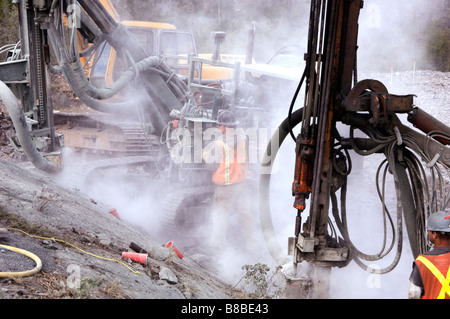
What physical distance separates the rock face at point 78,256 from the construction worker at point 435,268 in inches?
69.4

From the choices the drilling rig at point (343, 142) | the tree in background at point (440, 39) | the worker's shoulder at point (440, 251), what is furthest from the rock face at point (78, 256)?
the tree in background at point (440, 39)

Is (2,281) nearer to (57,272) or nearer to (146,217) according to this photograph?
(57,272)

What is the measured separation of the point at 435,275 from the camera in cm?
264

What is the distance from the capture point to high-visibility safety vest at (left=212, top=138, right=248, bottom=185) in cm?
687

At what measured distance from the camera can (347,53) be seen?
12.2ft

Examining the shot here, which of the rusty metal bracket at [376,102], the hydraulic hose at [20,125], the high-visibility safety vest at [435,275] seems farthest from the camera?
the hydraulic hose at [20,125]

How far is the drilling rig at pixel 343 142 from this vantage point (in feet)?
11.7

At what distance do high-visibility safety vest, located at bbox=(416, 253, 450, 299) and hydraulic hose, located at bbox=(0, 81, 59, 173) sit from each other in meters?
4.01

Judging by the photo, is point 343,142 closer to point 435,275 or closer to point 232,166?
point 435,275

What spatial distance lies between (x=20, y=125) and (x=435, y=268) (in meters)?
4.14

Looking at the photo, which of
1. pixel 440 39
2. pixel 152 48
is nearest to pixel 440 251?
pixel 152 48

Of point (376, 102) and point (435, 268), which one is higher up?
point (376, 102)

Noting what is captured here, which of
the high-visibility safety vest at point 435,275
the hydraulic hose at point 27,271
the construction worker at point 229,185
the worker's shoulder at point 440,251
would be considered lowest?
the construction worker at point 229,185

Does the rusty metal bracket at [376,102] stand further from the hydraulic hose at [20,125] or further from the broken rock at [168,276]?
the hydraulic hose at [20,125]
